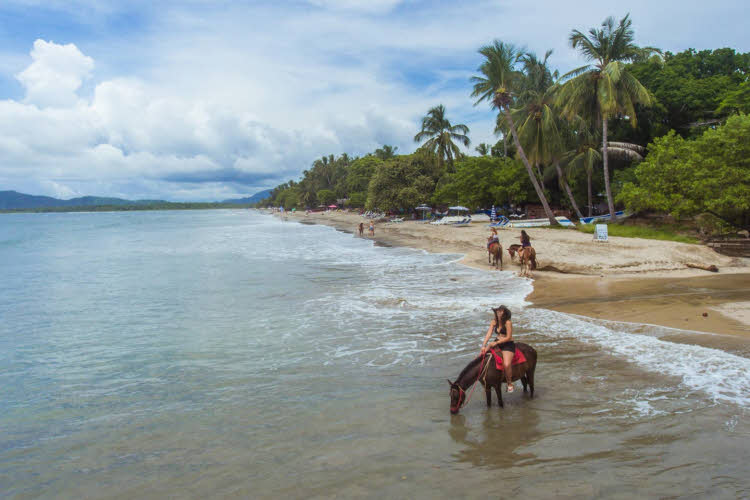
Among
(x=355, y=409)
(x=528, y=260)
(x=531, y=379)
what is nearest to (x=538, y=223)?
(x=528, y=260)

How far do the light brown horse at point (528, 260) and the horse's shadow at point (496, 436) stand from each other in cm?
1235

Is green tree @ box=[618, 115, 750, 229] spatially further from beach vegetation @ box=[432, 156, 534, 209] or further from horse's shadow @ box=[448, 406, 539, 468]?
beach vegetation @ box=[432, 156, 534, 209]

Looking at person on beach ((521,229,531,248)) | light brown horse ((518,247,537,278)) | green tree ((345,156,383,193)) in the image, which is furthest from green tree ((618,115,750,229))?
green tree ((345,156,383,193))

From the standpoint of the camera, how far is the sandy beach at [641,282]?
10711 mm

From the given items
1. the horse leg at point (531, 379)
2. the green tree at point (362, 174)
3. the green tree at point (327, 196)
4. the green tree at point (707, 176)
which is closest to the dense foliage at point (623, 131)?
the green tree at point (707, 176)

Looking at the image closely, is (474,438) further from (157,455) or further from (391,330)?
(391,330)

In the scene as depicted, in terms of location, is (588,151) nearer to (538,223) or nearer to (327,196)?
(538,223)

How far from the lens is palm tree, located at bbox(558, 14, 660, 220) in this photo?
27.9 meters

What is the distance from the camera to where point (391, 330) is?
11.0 meters

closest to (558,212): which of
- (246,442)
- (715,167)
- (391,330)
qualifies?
(715,167)

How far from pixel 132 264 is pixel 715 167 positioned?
33072 millimetres

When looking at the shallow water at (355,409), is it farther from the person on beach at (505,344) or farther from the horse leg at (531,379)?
the person on beach at (505,344)

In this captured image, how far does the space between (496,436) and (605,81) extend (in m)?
29.1

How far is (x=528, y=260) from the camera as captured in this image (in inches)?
702
